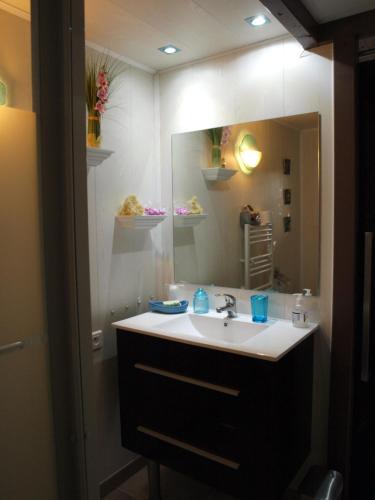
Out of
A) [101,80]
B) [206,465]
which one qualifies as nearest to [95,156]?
[101,80]

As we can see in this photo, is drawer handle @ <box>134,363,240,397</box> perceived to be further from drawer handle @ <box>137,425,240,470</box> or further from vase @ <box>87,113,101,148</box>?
vase @ <box>87,113,101,148</box>

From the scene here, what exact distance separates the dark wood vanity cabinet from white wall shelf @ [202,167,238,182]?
37.6 inches

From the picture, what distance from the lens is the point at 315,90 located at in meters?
1.89

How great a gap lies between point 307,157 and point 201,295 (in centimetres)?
94

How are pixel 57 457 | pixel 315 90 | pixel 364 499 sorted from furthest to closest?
pixel 364 499, pixel 315 90, pixel 57 457

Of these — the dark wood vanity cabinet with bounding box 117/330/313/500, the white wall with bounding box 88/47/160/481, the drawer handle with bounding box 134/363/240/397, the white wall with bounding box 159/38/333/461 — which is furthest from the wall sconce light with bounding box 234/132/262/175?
the drawer handle with bounding box 134/363/240/397

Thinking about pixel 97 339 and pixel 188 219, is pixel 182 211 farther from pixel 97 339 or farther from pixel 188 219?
pixel 97 339

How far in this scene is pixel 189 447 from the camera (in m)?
1.84

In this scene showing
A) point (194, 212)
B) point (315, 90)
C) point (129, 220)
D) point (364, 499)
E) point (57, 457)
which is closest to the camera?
point (57, 457)

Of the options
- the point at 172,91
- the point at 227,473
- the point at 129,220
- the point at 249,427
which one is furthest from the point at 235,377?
the point at 172,91

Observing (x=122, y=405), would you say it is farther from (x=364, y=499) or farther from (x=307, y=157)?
(x=307, y=157)

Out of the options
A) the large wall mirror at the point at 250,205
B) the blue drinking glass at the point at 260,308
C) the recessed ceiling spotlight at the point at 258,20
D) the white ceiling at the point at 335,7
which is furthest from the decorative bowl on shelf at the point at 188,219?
the white ceiling at the point at 335,7

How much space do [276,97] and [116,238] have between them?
44.3 inches

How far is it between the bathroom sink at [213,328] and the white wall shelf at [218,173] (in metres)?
0.78
